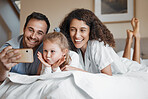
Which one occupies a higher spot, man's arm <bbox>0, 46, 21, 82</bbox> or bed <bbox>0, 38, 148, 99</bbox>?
man's arm <bbox>0, 46, 21, 82</bbox>

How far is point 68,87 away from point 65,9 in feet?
8.74

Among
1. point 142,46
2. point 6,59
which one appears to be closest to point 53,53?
point 6,59

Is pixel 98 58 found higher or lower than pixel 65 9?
lower

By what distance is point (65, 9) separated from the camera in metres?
3.27

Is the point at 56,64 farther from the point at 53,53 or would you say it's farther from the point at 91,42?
the point at 91,42

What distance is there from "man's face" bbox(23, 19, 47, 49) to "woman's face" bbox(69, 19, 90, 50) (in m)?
0.26

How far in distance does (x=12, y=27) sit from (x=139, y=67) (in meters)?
3.01

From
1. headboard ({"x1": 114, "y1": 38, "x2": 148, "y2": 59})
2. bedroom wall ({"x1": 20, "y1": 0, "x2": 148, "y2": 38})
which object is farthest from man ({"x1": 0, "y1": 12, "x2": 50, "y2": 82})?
bedroom wall ({"x1": 20, "y1": 0, "x2": 148, "y2": 38})

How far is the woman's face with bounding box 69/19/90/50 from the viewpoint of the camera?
5.13ft

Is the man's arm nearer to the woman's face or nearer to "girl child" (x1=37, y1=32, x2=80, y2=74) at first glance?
"girl child" (x1=37, y1=32, x2=80, y2=74)

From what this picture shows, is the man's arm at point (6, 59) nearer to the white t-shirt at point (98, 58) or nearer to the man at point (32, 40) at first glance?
the man at point (32, 40)

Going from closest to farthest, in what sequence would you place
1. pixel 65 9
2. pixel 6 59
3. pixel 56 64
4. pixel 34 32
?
pixel 6 59 → pixel 56 64 → pixel 34 32 → pixel 65 9

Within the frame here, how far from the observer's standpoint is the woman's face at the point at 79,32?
1.56m

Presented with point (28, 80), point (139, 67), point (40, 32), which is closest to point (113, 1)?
point (139, 67)
